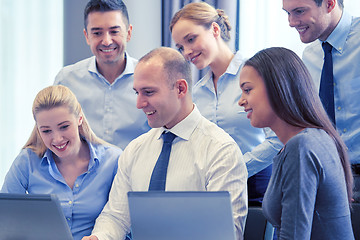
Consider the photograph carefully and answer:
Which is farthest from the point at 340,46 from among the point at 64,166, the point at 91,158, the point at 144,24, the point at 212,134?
the point at 144,24

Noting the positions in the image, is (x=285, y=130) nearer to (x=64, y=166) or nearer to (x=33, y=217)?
(x=33, y=217)

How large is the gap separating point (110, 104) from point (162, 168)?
78cm

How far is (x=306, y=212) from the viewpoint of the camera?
4.25 feet

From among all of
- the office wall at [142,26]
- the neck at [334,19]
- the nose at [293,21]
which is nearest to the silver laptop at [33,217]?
the nose at [293,21]

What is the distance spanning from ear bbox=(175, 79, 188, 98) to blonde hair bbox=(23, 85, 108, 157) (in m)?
0.53

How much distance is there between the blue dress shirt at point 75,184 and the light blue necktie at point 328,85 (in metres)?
0.94

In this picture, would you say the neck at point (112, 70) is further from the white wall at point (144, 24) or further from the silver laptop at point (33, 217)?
the silver laptop at point (33, 217)

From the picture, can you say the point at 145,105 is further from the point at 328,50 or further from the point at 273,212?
the point at 328,50

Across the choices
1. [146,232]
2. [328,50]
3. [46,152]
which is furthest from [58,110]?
[328,50]

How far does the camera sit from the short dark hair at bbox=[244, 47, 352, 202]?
4.75 feet

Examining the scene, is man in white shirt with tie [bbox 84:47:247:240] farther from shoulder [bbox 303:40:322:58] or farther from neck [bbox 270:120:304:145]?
shoulder [bbox 303:40:322:58]

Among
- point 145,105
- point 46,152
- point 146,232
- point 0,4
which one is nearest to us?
point 146,232

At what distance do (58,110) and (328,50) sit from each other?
1182mm

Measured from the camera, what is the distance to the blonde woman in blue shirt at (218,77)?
90.0 inches
